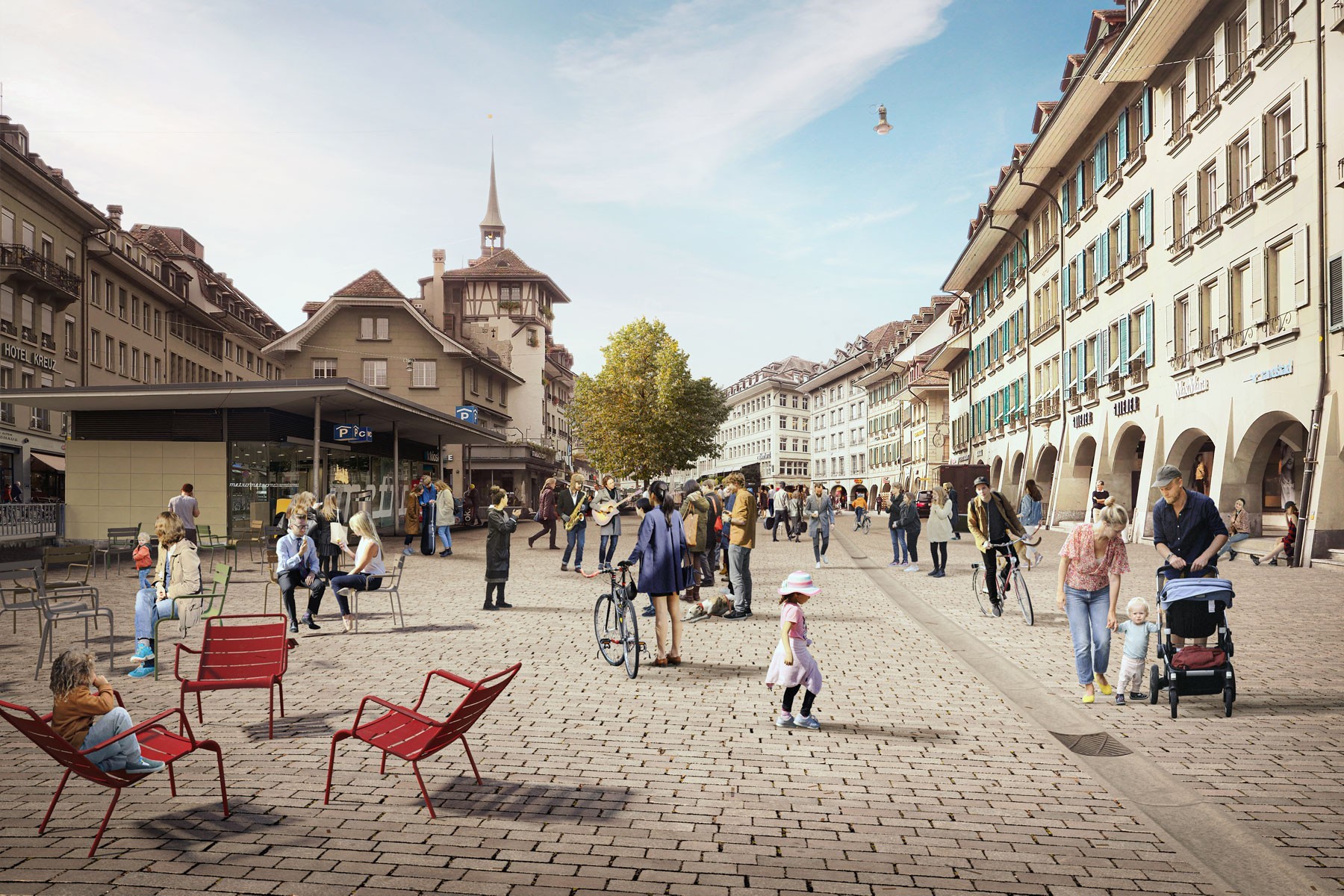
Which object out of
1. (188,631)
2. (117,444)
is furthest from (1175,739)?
(117,444)

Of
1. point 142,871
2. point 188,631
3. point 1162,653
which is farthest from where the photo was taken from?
point 188,631

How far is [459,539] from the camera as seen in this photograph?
3397 cm

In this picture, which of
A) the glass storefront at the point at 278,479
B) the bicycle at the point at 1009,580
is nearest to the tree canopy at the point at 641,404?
the glass storefront at the point at 278,479

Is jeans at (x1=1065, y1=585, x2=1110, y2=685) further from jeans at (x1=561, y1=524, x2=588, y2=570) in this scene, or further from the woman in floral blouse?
jeans at (x1=561, y1=524, x2=588, y2=570)

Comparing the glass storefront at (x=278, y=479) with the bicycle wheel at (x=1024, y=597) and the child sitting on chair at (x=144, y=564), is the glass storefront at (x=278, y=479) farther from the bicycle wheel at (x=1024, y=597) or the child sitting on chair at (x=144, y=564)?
the bicycle wheel at (x=1024, y=597)

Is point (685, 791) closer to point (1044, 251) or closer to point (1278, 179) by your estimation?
point (1278, 179)

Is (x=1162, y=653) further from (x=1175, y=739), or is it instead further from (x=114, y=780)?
(x=114, y=780)

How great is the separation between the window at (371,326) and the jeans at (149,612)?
45.8m

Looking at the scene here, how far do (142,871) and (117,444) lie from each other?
25.6m

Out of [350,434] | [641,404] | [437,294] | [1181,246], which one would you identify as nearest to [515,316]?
[437,294]

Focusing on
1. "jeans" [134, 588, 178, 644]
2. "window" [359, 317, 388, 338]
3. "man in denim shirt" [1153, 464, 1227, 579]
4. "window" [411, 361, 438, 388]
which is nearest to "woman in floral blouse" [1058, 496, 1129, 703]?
"man in denim shirt" [1153, 464, 1227, 579]

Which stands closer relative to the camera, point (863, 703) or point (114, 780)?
point (114, 780)

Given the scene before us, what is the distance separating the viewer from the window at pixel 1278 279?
2130cm

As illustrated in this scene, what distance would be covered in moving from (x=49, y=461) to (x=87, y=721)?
42.2 meters
